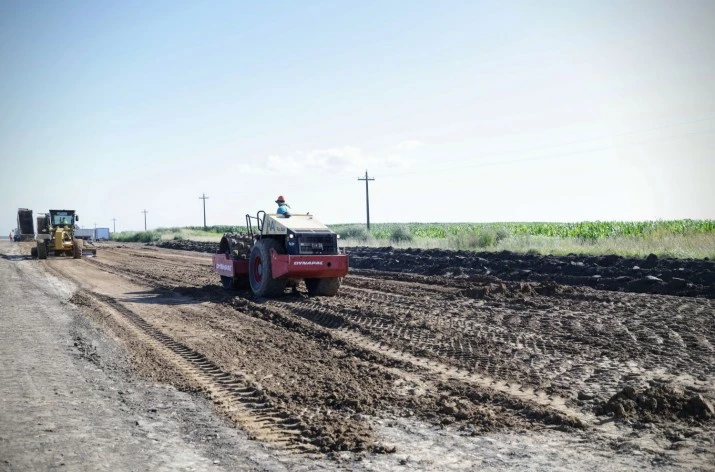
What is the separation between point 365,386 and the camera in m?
6.84

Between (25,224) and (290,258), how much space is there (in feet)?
134

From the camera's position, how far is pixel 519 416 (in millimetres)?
5816

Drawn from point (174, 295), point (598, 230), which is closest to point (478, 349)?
point (174, 295)

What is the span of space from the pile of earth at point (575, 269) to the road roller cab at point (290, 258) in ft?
19.3

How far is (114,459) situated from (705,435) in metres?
4.64

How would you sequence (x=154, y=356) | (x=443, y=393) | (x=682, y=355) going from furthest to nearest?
(x=154, y=356) → (x=682, y=355) → (x=443, y=393)

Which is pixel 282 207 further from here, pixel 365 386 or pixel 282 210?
pixel 365 386

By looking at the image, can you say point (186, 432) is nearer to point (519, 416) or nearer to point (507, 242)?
point (519, 416)

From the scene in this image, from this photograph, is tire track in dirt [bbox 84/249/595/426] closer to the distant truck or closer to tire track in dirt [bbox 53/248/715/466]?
tire track in dirt [bbox 53/248/715/466]

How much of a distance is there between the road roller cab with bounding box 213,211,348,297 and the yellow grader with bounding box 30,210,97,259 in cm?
1998

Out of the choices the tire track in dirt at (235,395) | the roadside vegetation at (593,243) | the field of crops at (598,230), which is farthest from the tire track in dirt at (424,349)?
the field of crops at (598,230)

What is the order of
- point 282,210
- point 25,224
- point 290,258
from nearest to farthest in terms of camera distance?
point 290,258 < point 282,210 < point 25,224

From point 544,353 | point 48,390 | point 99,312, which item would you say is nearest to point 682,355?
point 544,353

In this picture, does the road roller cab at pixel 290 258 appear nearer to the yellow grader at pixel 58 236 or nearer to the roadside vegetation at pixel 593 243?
the roadside vegetation at pixel 593 243
